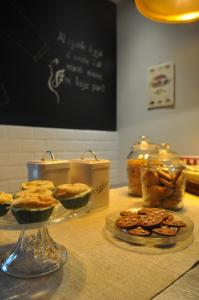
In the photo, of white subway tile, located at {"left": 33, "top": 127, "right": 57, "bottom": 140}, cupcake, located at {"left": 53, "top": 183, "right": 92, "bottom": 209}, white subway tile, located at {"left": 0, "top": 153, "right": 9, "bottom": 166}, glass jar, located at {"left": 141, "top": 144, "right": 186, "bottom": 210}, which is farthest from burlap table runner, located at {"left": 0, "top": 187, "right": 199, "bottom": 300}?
white subway tile, located at {"left": 33, "top": 127, "right": 57, "bottom": 140}

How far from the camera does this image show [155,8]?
97 cm

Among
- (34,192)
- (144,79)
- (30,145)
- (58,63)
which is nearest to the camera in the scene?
(34,192)

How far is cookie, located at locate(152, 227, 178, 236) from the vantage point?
572 millimetres

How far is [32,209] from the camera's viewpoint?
431 millimetres

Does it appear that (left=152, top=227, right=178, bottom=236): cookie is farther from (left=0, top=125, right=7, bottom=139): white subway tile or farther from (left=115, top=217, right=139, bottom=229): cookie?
(left=0, top=125, right=7, bottom=139): white subway tile

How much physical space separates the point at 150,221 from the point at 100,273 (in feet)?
0.71

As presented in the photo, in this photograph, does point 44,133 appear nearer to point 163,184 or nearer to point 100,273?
point 163,184

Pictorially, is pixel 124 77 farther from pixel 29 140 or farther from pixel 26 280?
pixel 26 280

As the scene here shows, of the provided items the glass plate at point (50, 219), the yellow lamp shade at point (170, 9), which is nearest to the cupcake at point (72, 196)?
the glass plate at point (50, 219)

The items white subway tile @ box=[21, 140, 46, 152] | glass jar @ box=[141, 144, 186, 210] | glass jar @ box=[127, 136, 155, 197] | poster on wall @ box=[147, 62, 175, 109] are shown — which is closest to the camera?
glass jar @ box=[141, 144, 186, 210]

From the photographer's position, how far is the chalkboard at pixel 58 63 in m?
1.71

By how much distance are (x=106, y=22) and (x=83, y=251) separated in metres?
2.32

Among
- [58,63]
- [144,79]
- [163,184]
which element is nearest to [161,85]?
[144,79]

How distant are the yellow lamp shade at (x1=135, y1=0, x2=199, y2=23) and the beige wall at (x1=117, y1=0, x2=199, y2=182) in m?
0.92
